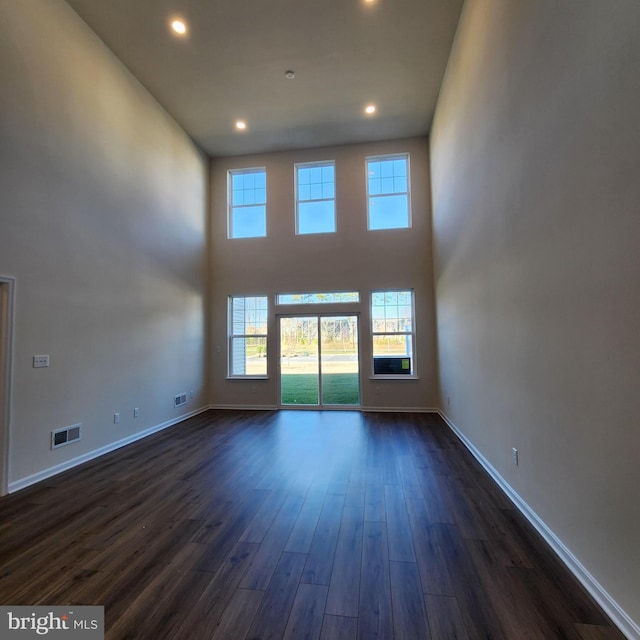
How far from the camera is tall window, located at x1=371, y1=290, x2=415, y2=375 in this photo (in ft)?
21.1

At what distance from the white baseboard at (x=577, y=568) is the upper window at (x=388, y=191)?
4.88 metres

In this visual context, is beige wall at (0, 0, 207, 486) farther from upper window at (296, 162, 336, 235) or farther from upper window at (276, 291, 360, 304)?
upper window at (296, 162, 336, 235)

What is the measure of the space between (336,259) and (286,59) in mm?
3262

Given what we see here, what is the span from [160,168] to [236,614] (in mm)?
5863

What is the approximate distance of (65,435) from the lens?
3.57 meters

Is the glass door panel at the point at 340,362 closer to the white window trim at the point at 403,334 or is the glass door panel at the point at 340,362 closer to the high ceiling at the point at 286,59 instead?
the white window trim at the point at 403,334

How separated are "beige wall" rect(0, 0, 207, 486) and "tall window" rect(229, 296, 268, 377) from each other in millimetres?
1305

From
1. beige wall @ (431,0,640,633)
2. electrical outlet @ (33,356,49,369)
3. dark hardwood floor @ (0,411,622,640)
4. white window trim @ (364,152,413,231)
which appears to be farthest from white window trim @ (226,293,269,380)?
beige wall @ (431,0,640,633)

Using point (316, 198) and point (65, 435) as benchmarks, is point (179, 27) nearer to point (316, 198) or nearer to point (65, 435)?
point (316, 198)

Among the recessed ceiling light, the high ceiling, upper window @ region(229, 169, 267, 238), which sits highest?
the high ceiling

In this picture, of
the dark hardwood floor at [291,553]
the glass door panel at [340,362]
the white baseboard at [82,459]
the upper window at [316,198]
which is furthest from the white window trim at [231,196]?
the dark hardwood floor at [291,553]

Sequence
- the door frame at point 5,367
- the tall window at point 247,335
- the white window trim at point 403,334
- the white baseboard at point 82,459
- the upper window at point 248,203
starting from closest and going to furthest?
the door frame at point 5,367, the white baseboard at point 82,459, the white window trim at point 403,334, the tall window at point 247,335, the upper window at point 248,203
